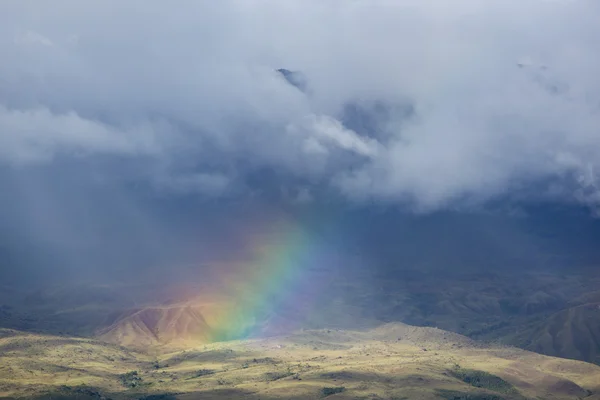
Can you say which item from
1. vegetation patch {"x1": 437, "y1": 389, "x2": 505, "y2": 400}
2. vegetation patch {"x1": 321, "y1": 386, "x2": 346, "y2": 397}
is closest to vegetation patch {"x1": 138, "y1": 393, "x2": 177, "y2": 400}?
vegetation patch {"x1": 321, "y1": 386, "x2": 346, "y2": 397}

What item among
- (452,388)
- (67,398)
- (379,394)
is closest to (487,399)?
(452,388)

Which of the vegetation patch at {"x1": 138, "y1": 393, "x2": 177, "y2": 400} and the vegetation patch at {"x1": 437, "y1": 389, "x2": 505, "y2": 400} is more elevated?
the vegetation patch at {"x1": 437, "y1": 389, "x2": 505, "y2": 400}

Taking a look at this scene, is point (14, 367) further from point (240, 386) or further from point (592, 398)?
point (592, 398)

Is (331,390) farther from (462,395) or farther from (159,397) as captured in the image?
(159,397)

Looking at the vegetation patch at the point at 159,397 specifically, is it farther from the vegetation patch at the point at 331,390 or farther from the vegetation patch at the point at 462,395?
the vegetation patch at the point at 462,395

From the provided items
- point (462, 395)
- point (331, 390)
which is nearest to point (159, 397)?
point (331, 390)

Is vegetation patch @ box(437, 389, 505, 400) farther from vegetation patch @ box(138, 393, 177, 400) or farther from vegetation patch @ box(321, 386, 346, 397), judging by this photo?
vegetation patch @ box(138, 393, 177, 400)

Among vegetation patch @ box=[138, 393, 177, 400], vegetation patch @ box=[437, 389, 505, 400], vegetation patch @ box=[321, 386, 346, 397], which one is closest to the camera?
vegetation patch @ box=[138, 393, 177, 400]

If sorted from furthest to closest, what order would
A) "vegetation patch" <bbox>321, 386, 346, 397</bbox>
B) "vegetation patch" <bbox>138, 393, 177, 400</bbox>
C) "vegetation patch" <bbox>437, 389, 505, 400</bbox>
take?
"vegetation patch" <bbox>437, 389, 505, 400</bbox>
"vegetation patch" <bbox>321, 386, 346, 397</bbox>
"vegetation patch" <bbox>138, 393, 177, 400</bbox>

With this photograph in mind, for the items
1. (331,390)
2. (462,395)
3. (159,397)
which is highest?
(462,395)
